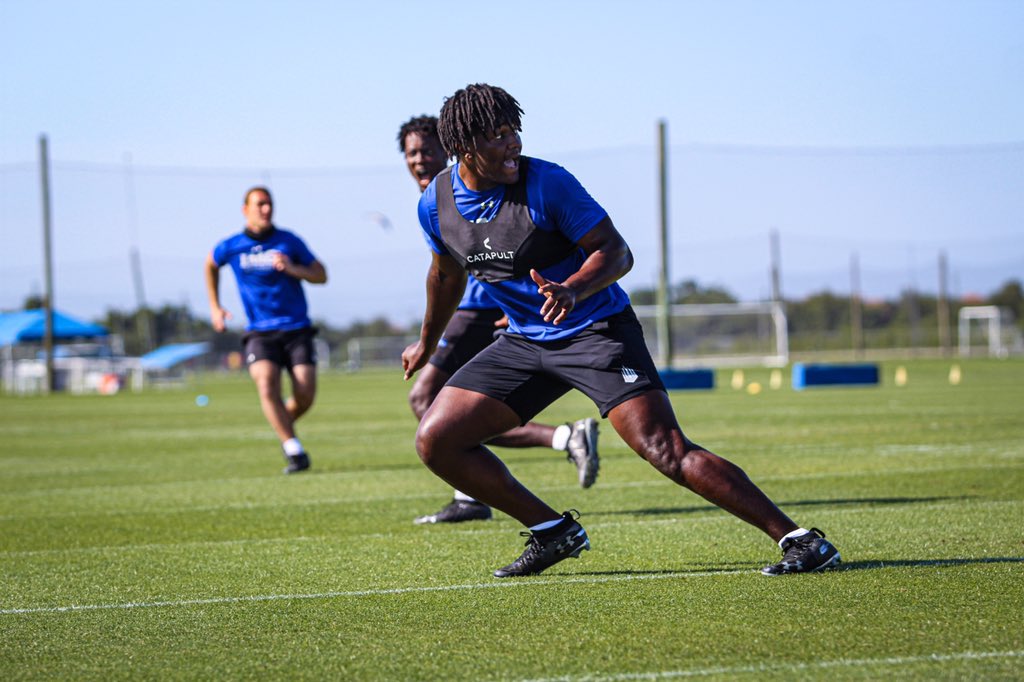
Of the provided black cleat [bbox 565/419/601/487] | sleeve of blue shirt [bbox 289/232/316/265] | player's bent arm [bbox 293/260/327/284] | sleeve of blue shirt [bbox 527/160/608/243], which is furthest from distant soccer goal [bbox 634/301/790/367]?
sleeve of blue shirt [bbox 527/160/608/243]

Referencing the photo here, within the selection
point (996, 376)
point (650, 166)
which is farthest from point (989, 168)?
point (996, 376)

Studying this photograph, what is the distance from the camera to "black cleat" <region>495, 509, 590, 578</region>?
18.5 ft

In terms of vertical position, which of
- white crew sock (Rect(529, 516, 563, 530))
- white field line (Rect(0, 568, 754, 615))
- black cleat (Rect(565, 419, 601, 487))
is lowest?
white field line (Rect(0, 568, 754, 615))

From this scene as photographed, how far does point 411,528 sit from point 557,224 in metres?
2.76

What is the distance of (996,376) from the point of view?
31.5 m

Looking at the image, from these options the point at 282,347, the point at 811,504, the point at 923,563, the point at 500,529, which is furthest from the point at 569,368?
the point at 282,347

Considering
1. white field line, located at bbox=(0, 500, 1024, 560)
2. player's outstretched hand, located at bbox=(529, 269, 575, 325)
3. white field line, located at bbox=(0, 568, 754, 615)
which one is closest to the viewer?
player's outstretched hand, located at bbox=(529, 269, 575, 325)

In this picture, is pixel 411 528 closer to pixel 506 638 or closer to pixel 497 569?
pixel 497 569

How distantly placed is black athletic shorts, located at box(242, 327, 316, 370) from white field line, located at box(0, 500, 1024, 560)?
14.2ft

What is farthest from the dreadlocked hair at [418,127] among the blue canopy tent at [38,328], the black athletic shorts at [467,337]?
the blue canopy tent at [38,328]

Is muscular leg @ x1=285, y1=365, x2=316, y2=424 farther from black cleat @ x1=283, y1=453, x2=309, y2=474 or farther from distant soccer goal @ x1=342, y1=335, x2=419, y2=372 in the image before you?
distant soccer goal @ x1=342, y1=335, x2=419, y2=372

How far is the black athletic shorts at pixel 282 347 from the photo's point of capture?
1145 centimetres

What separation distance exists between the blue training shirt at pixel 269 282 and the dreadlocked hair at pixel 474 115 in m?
6.36

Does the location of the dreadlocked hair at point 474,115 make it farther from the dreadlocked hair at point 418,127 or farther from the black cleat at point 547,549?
the dreadlocked hair at point 418,127
